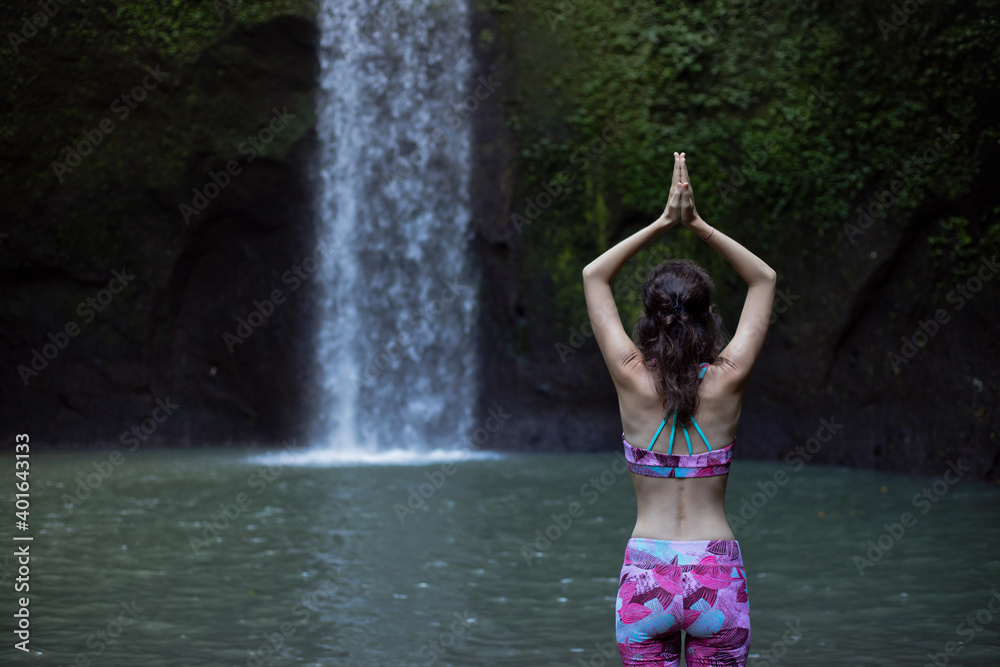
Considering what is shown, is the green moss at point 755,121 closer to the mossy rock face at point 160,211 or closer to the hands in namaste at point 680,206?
the mossy rock face at point 160,211

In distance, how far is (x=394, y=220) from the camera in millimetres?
15562

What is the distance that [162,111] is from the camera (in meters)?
15.0

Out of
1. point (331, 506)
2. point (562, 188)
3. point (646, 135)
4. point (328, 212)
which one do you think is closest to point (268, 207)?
point (328, 212)

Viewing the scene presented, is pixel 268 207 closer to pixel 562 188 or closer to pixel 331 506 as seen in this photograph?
pixel 562 188

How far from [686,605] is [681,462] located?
36cm

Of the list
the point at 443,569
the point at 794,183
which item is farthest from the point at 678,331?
the point at 794,183

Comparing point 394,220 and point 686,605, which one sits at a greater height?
point 394,220

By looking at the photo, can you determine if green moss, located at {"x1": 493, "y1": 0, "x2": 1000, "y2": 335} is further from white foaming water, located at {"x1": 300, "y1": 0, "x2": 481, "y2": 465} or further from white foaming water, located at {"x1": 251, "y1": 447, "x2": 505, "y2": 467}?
white foaming water, located at {"x1": 251, "y1": 447, "x2": 505, "y2": 467}

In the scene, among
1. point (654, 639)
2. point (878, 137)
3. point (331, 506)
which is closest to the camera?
point (654, 639)

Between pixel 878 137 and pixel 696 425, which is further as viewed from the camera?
pixel 878 137

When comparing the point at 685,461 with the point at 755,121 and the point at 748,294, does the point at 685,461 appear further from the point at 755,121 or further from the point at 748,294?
the point at 755,121

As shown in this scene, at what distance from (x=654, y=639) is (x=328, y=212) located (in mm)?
13830

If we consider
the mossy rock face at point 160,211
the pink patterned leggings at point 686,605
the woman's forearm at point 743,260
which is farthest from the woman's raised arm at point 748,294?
the mossy rock face at point 160,211

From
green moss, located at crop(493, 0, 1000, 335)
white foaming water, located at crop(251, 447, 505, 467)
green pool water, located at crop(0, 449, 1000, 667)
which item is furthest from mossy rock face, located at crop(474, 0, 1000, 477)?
green pool water, located at crop(0, 449, 1000, 667)
